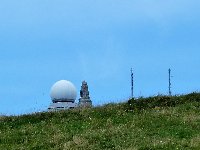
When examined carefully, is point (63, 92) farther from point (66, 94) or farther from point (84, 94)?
point (84, 94)

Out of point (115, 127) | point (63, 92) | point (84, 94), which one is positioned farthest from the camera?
point (84, 94)

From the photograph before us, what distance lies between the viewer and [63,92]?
49.4m

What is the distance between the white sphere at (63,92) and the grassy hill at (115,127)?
19.1 m

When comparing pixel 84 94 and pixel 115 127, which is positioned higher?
pixel 84 94

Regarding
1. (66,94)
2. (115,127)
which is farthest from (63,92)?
(115,127)

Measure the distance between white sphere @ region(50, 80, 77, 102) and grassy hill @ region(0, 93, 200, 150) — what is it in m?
19.1

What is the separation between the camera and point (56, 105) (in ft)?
159

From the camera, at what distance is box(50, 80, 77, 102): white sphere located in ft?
162

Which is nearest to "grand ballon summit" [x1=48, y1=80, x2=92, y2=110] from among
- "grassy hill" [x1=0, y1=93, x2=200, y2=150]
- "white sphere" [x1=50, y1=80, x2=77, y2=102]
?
"white sphere" [x1=50, y1=80, x2=77, y2=102]

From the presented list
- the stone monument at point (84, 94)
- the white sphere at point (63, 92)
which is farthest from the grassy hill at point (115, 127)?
the white sphere at point (63, 92)

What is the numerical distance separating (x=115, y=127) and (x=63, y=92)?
26.4m

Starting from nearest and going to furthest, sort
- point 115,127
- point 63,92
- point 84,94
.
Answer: point 115,127 → point 63,92 → point 84,94

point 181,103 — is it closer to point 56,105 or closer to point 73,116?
point 73,116

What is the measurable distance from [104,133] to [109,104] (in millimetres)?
9286
